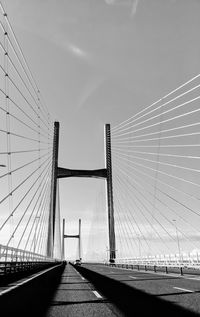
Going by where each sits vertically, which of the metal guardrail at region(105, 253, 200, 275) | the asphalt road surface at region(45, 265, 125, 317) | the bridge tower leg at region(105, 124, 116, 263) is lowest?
the asphalt road surface at region(45, 265, 125, 317)

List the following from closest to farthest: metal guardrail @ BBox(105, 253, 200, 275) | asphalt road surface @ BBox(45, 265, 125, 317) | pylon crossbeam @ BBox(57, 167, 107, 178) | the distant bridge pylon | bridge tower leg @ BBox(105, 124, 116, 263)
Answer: asphalt road surface @ BBox(45, 265, 125, 317) < metal guardrail @ BBox(105, 253, 200, 275) < the distant bridge pylon < bridge tower leg @ BBox(105, 124, 116, 263) < pylon crossbeam @ BBox(57, 167, 107, 178)

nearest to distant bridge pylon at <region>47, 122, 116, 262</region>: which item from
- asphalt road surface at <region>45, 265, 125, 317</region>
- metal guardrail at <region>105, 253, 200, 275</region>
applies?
metal guardrail at <region>105, 253, 200, 275</region>

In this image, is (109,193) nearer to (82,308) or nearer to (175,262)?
(175,262)

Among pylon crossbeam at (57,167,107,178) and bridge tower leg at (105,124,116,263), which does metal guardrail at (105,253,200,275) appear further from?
pylon crossbeam at (57,167,107,178)

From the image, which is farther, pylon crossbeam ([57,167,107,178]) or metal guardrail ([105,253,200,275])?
pylon crossbeam ([57,167,107,178])

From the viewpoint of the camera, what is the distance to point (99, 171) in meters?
41.5

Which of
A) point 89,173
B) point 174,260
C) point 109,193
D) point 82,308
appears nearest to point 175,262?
point 174,260

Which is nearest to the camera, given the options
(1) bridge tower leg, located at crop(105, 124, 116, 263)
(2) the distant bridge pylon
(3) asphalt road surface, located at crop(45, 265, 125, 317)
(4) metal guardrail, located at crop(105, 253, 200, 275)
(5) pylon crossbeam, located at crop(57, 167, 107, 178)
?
(3) asphalt road surface, located at crop(45, 265, 125, 317)

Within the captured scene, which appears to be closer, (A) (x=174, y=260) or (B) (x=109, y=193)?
(A) (x=174, y=260)

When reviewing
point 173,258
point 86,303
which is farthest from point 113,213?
point 86,303

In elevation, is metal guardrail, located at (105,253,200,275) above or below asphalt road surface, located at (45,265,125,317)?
above

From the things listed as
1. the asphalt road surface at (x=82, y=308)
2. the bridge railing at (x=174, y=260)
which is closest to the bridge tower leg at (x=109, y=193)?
the bridge railing at (x=174, y=260)

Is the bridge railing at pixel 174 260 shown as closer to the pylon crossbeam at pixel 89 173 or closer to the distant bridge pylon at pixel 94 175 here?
the distant bridge pylon at pixel 94 175

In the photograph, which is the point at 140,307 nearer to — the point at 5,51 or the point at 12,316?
the point at 12,316
